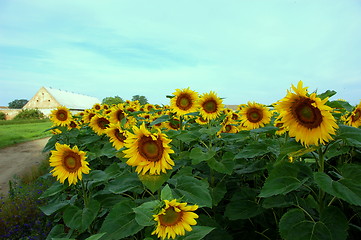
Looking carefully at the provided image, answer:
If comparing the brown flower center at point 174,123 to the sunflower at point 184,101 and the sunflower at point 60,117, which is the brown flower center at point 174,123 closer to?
the sunflower at point 184,101

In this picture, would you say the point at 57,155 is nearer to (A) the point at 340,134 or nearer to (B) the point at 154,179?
(B) the point at 154,179

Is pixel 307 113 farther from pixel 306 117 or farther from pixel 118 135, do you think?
pixel 118 135

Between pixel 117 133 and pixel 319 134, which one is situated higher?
pixel 319 134

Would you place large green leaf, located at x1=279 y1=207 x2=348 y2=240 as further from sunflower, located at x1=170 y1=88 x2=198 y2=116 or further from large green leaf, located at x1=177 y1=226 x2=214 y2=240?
sunflower, located at x1=170 y1=88 x2=198 y2=116

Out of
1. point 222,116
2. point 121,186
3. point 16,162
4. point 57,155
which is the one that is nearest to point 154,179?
point 121,186

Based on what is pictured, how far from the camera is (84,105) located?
57.9 metres

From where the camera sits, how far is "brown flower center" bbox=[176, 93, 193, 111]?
3.54m

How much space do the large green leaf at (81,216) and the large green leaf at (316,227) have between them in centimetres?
153

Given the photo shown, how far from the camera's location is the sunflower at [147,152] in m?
1.80

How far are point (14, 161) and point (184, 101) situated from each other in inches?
380

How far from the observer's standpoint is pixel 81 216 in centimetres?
225

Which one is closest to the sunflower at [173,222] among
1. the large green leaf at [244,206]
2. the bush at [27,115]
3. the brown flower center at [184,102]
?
the large green leaf at [244,206]

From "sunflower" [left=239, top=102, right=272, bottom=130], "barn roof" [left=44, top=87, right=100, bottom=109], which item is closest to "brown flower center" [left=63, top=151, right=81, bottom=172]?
"sunflower" [left=239, top=102, right=272, bottom=130]

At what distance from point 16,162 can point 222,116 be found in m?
9.80
